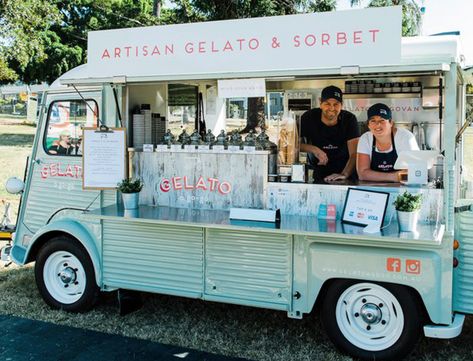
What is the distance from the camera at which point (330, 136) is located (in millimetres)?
5070

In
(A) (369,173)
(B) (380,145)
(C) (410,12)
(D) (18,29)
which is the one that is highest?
(C) (410,12)

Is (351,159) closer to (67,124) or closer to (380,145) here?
(380,145)

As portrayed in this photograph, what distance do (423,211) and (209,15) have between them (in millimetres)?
11519

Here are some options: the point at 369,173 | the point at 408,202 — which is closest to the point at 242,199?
the point at 369,173

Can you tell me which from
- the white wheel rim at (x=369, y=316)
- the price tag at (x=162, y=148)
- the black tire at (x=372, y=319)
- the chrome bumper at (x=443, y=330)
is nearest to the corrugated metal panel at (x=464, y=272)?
the chrome bumper at (x=443, y=330)

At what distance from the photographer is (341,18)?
3.50m

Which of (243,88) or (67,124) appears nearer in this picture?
(243,88)

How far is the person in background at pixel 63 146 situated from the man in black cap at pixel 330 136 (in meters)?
2.13

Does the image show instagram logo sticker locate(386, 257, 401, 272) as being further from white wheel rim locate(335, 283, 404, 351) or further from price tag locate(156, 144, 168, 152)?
price tag locate(156, 144, 168, 152)

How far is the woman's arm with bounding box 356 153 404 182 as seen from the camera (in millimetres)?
4117

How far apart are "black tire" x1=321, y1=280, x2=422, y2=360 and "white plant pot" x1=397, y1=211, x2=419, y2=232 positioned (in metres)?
0.40

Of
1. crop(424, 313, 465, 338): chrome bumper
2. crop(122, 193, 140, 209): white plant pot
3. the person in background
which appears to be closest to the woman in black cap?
crop(424, 313, 465, 338): chrome bumper

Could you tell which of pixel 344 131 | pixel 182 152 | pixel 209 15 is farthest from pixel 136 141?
pixel 209 15

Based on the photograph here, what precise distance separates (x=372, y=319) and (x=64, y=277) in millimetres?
2615
